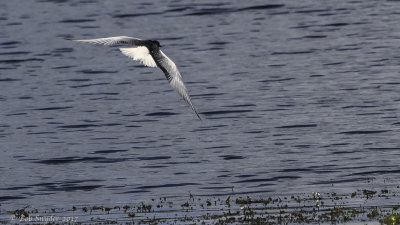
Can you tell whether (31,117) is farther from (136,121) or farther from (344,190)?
(344,190)

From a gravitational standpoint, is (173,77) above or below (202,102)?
above

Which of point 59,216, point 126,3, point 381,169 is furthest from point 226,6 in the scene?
point 59,216

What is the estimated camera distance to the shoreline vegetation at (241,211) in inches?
534

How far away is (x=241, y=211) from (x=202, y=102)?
11.7 metres

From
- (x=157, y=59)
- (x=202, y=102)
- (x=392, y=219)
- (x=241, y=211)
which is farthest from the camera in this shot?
(x=202, y=102)

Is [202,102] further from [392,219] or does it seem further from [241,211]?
[392,219]

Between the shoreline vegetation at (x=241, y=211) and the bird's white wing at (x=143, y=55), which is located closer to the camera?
the shoreline vegetation at (x=241, y=211)

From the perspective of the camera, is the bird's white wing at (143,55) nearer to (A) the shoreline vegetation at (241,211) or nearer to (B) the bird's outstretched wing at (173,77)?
(B) the bird's outstretched wing at (173,77)

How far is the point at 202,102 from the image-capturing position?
25.9m

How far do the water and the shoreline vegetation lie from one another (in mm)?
750

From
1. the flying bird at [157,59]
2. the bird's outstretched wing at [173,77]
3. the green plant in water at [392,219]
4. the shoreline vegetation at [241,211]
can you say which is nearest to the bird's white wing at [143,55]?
the flying bird at [157,59]

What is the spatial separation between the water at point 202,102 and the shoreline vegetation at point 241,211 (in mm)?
750

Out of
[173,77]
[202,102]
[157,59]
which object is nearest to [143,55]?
[157,59]

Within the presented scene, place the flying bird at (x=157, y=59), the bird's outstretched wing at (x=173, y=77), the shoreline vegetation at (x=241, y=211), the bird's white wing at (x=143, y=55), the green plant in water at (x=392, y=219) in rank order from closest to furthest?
the green plant in water at (x=392, y=219) < the shoreline vegetation at (x=241, y=211) < the flying bird at (x=157, y=59) < the bird's outstretched wing at (x=173, y=77) < the bird's white wing at (x=143, y=55)
